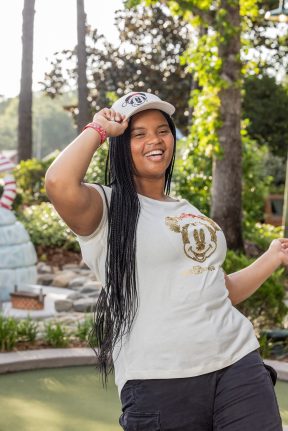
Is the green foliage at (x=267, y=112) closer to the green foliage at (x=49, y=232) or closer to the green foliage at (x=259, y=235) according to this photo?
the green foliage at (x=259, y=235)

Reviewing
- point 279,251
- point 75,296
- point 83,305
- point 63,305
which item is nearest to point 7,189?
point 75,296

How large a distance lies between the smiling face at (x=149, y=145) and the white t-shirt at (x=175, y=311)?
0.20 meters

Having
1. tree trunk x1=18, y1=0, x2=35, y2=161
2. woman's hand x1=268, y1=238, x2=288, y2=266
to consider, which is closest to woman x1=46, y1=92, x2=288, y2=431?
woman's hand x1=268, y1=238, x2=288, y2=266

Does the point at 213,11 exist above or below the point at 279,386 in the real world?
above

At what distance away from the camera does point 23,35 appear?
23250mm

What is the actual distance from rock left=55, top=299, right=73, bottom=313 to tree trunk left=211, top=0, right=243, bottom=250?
3.55 meters

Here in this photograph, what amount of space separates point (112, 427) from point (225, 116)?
806 cm

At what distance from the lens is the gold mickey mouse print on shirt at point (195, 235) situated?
101 inches

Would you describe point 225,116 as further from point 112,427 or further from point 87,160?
point 87,160

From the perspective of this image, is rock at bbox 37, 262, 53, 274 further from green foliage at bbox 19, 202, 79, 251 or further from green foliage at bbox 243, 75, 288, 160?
green foliage at bbox 243, 75, 288, 160

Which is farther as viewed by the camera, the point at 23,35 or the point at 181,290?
the point at 23,35

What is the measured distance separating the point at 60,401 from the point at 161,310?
9.99 ft

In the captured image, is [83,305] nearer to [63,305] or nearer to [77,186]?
[63,305]

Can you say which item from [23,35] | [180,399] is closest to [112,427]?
[180,399]
